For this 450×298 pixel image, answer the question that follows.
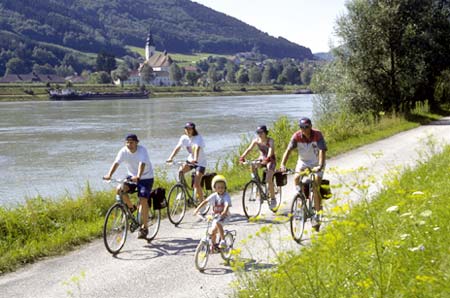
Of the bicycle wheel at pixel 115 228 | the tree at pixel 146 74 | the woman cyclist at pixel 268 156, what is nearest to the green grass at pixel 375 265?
the bicycle wheel at pixel 115 228

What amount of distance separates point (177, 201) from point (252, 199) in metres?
1.41

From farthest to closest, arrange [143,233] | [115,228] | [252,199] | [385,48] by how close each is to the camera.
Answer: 1. [385,48]
2. [252,199]
3. [143,233]
4. [115,228]

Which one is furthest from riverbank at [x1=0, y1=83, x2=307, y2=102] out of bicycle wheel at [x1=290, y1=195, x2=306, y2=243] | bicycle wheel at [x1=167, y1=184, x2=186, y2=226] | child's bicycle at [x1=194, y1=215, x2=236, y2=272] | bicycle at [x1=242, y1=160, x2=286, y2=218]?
child's bicycle at [x1=194, y1=215, x2=236, y2=272]

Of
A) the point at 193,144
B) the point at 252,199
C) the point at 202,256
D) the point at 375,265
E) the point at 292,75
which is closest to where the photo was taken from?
the point at 375,265

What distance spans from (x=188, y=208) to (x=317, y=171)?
3.43 metres

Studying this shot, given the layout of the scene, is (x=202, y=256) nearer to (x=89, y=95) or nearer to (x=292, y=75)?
(x=89, y=95)

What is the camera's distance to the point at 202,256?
7.23 m

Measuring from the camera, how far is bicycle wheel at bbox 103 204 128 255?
8031mm

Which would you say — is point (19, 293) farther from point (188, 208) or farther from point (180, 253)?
point (188, 208)

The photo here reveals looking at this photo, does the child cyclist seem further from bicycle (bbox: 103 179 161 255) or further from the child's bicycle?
bicycle (bbox: 103 179 161 255)

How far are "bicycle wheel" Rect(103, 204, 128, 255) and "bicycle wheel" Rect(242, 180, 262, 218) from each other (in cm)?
245

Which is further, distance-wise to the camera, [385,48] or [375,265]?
→ [385,48]

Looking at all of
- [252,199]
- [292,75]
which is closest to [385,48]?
[252,199]

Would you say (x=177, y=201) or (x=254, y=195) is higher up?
(x=254, y=195)
